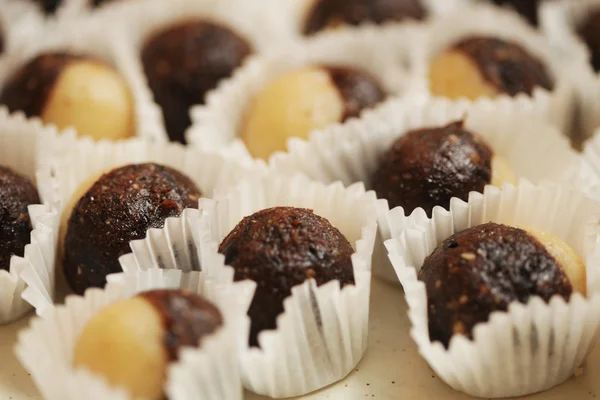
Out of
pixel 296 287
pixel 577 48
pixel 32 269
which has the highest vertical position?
pixel 577 48

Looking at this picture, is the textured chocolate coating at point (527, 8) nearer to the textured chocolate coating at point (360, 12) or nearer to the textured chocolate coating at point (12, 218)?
the textured chocolate coating at point (360, 12)

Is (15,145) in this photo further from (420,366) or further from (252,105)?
(420,366)

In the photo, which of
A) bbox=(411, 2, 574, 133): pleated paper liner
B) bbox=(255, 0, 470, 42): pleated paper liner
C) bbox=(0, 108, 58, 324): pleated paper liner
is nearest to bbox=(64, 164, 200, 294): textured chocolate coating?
bbox=(0, 108, 58, 324): pleated paper liner

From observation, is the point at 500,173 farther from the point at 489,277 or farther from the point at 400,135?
the point at 489,277

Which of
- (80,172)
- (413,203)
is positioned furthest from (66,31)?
(413,203)

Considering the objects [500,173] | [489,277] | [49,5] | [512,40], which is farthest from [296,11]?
[489,277]

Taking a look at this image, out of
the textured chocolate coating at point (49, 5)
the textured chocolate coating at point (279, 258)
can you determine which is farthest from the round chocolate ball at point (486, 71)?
the textured chocolate coating at point (49, 5)
